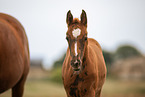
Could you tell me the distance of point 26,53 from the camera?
3.93 meters

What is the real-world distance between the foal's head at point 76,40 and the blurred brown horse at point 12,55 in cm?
109

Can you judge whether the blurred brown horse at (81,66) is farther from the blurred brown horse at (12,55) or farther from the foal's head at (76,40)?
the blurred brown horse at (12,55)

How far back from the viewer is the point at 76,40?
3.46 metres

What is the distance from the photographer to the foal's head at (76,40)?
335 centimetres

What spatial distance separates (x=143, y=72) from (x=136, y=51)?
62.9ft

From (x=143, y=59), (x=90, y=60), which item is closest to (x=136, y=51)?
(x=143, y=59)

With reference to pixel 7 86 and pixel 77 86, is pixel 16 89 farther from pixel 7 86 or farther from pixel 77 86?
pixel 77 86

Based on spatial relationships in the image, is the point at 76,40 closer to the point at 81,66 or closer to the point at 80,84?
the point at 81,66

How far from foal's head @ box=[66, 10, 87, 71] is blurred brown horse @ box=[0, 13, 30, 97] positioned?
3.57 ft

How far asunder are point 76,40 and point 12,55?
131cm

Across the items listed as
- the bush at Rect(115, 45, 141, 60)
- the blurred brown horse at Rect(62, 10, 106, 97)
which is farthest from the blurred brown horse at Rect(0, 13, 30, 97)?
the bush at Rect(115, 45, 141, 60)

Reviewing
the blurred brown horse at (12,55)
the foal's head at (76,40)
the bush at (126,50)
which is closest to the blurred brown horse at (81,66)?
the foal's head at (76,40)

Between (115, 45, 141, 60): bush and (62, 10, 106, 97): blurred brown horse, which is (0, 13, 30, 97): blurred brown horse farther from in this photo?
(115, 45, 141, 60): bush

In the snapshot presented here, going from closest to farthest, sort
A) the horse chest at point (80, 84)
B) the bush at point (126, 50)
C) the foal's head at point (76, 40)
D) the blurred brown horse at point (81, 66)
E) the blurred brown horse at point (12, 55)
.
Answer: the blurred brown horse at point (12, 55), the foal's head at point (76, 40), the blurred brown horse at point (81, 66), the horse chest at point (80, 84), the bush at point (126, 50)
